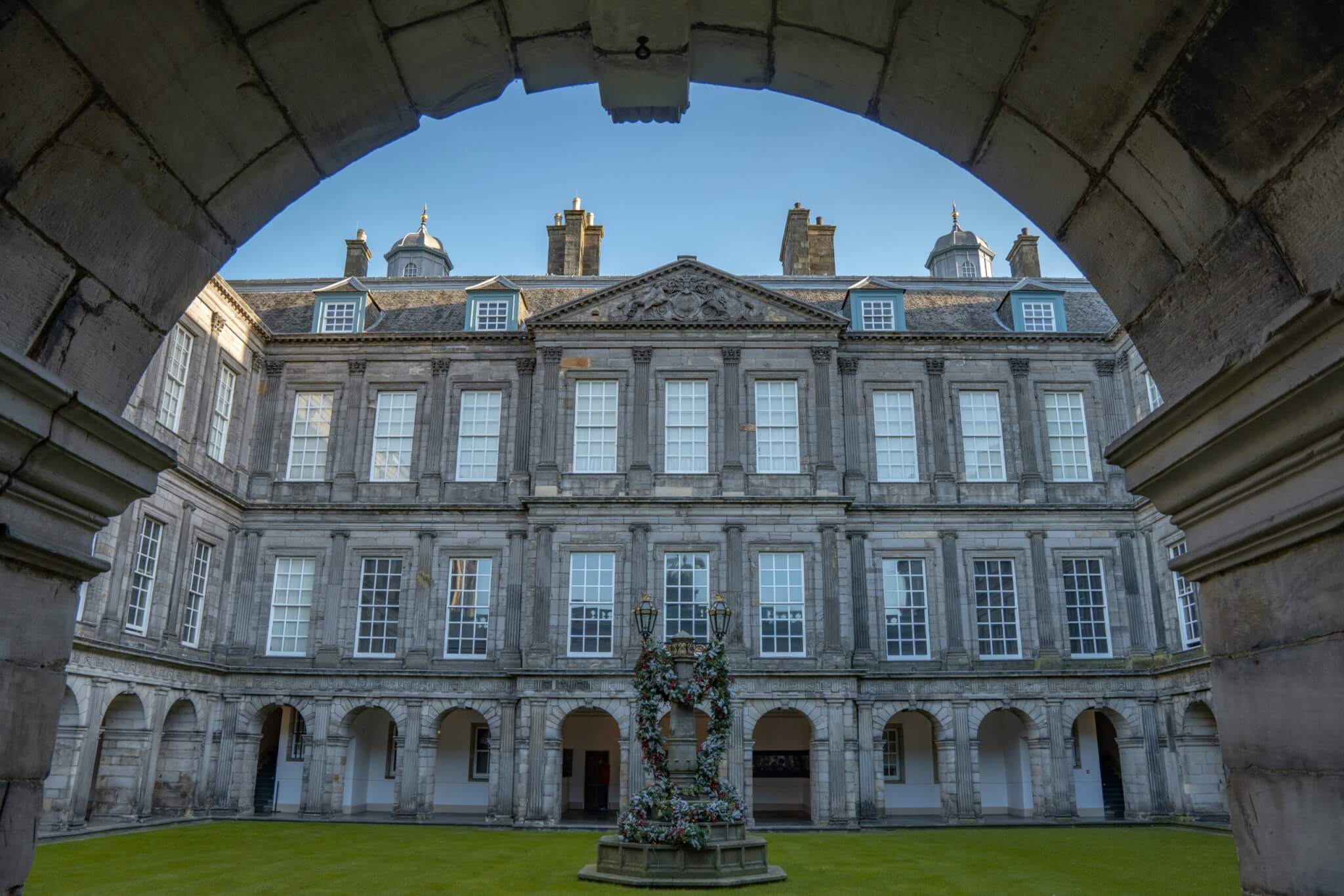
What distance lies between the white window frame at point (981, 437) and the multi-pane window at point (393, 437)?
15.1 metres

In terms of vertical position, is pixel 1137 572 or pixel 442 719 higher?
pixel 1137 572

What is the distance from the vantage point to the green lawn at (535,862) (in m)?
13.8

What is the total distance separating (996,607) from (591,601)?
10582 millimetres

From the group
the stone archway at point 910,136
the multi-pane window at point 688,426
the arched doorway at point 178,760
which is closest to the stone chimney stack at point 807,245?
the multi-pane window at point 688,426

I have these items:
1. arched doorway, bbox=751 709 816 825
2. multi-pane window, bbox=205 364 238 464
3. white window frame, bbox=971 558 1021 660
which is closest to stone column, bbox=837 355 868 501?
white window frame, bbox=971 558 1021 660

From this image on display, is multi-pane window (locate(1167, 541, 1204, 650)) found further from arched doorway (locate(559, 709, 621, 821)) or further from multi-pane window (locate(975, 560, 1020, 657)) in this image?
arched doorway (locate(559, 709, 621, 821))

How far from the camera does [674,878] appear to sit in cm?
1364

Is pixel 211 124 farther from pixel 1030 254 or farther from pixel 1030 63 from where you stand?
pixel 1030 254

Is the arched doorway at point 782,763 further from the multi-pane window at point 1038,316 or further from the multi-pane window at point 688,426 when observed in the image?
the multi-pane window at point 1038,316

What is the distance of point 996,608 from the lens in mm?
27125

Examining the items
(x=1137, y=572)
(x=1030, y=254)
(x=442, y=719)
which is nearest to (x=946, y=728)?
(x=1137, y=572)

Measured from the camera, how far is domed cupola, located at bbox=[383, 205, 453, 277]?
153 ft

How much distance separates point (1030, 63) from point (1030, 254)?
32.5 meters

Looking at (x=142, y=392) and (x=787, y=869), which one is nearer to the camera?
(x=787, y=869)
